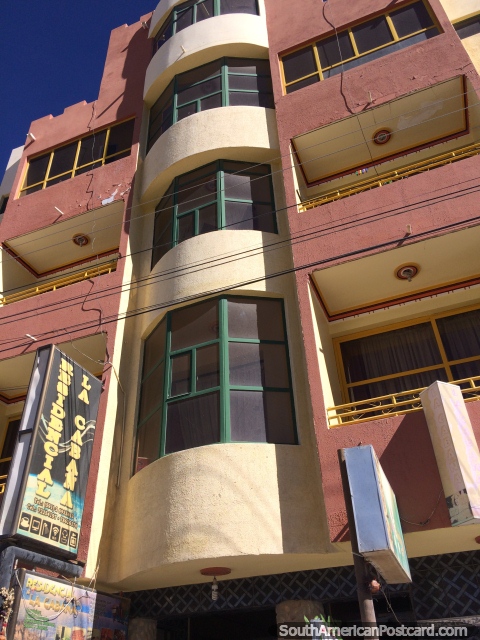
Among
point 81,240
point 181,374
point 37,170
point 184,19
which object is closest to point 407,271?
point 181,374

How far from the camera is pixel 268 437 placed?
8.60m

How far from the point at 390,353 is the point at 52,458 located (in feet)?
20.6

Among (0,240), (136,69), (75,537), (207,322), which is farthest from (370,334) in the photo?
(136,69)

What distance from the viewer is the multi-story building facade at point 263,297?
7.86 m

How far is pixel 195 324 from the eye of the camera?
32.7 feet

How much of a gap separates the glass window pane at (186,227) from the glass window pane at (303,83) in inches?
159

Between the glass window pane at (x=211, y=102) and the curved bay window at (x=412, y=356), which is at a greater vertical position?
the glass window pane at (x=211, y=102)

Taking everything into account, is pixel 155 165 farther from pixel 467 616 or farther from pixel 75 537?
pixel 467 616

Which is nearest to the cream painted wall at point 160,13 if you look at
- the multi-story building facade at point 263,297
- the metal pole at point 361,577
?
the multi-story building facade at point 263,297

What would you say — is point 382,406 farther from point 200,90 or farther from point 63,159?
point 63,159

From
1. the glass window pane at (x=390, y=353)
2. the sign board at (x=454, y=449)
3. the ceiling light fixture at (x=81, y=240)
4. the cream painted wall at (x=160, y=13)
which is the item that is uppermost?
the cream painted wall at (x=160, y=13)

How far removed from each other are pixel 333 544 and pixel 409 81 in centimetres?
903

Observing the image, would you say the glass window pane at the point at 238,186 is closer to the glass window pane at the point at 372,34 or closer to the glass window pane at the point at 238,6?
the glass window pane at the point at 372,34

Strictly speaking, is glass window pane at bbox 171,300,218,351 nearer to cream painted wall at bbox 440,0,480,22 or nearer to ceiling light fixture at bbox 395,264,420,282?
ceiling light fixture at bbox 395,264,420,282
